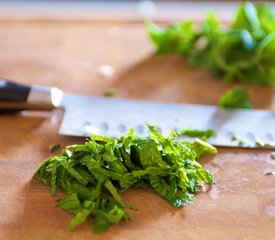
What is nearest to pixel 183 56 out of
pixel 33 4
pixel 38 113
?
pixel 38 113

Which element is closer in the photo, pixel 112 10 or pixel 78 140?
pixel 78 140

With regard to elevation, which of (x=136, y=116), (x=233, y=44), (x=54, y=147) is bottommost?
(x=54, y=147)

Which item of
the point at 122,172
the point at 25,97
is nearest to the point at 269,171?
the point at 122,172

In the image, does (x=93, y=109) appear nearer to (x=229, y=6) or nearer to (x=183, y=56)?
(x=183, y=56)

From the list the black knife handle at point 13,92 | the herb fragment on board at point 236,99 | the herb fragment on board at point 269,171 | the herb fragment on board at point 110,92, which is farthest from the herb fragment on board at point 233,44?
the black knife handle at point 13,92

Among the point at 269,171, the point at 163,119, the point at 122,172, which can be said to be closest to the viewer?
the point at 122,172

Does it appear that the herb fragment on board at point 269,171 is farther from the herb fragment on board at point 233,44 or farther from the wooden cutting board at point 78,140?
the herb fragment on board at point 233,44

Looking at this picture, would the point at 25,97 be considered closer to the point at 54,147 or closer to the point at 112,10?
the point at 54,147
